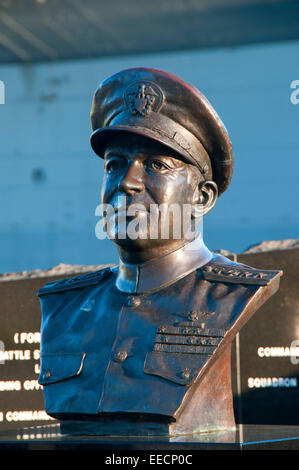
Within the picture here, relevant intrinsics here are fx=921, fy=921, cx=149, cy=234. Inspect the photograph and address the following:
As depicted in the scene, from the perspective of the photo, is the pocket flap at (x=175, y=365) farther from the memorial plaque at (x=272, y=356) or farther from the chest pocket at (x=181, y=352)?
the memorial plaque at (x=272, y=356)

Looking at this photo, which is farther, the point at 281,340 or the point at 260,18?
the point at 260,18

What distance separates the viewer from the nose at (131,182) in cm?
352

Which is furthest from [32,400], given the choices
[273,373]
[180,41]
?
[180,41]

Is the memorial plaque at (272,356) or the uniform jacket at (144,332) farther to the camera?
the memorial plaque at (272,356)

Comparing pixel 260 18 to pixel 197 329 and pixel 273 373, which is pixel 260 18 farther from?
pixel 197 329

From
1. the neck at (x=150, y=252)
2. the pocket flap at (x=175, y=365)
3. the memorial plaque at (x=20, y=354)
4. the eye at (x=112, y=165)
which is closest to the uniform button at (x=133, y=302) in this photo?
the neck at (x=150, y=252)

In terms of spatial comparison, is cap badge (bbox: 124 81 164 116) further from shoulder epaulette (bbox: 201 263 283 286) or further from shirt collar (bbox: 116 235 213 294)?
shoulder epaulette (bbox: 201 263 283 286)

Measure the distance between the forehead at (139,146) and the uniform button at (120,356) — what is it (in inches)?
30.6

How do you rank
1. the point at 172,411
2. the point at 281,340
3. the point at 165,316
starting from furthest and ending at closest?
the point at 281,340 < the point at 165,316 < the point at 172,411

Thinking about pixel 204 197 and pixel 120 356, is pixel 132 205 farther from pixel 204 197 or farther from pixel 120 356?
pixel 120 356

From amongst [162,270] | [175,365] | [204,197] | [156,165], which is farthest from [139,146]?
[175,365]

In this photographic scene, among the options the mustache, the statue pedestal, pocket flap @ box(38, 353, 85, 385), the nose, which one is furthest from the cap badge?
the statue pedestal

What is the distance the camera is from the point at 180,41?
11547mm

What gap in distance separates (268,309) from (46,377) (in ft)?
9.10
